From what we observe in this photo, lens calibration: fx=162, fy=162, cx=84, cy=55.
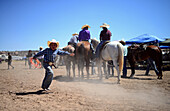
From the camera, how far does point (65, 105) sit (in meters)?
4.15

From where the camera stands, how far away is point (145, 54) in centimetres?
1006

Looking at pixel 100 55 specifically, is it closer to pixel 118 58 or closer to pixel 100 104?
pixel 118 58

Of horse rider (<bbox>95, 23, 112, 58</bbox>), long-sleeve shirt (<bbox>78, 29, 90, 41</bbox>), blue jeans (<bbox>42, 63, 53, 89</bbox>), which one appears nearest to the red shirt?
horse rider (<bbox>95, 23, 112, 58</bbox>)

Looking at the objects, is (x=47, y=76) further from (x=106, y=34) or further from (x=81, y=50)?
(x=106, y=34)

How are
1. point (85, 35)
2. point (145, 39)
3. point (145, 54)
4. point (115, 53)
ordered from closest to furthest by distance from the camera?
point (115, 53) < point (85, 35) < point (145, 54) < point (145, 39)

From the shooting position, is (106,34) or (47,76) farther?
(106,34)

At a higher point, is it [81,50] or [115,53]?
[81,50]

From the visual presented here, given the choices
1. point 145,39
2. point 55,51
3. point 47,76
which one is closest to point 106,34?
point 55,51

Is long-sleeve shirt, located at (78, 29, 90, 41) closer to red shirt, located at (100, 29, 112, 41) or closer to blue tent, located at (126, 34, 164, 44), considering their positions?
red shirt, located at (100, 29, 112, 41)

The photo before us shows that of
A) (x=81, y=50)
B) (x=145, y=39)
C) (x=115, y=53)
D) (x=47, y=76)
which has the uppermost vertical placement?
(x=145, y=39)

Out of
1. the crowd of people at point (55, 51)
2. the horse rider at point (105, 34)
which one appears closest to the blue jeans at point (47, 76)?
the crowd of people at point (55, 51)

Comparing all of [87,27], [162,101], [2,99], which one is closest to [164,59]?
[87,27]

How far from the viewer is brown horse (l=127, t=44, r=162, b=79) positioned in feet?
31.0

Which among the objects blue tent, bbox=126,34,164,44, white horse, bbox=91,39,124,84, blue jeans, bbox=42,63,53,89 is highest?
blue tent, bbox=126,34,164,44
